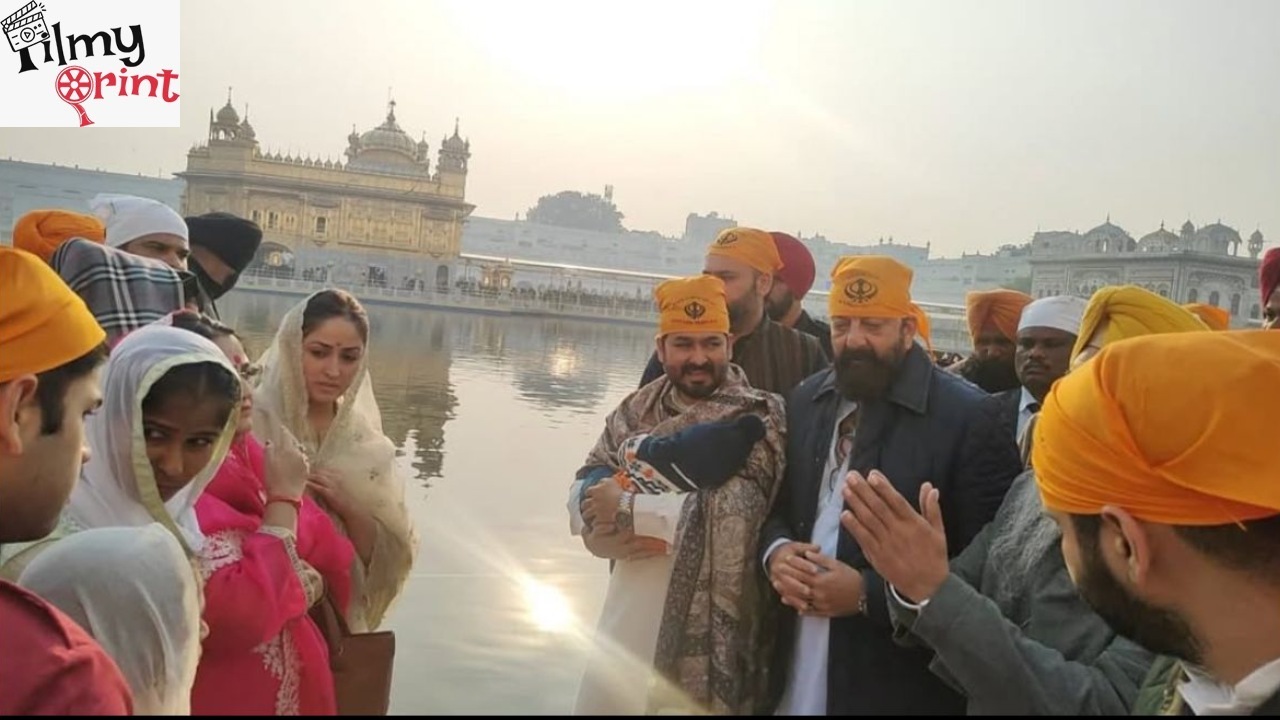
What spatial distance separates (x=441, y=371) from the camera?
12.5 metres

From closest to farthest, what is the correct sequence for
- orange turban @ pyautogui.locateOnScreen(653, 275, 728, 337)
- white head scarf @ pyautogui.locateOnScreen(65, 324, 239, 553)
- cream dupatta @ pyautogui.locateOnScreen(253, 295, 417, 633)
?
white head scarf @ pyautogui.locateOnScreen(65, 324, 239, 553) < cream dupatta @ pyautogui.locateOnScreen(253, 295, 417, 633) < orange turban @ pyautogui.locateOnScreen(653, 275, 728, 337)

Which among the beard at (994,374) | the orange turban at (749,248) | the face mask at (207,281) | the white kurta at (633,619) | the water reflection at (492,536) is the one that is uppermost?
the orange turban at (749,248)

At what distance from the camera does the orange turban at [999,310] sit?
357 cm

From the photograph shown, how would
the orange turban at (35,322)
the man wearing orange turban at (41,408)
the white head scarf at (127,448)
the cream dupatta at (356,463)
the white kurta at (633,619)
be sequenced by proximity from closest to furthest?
the man wearing orange turban at (41,408) → the orange turban at (35,322) → the white head scarf at (127,448) → the white kurta at (633,619) → the cream dupatta at (356,463)

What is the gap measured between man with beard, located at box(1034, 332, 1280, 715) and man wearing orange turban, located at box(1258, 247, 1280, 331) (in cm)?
232

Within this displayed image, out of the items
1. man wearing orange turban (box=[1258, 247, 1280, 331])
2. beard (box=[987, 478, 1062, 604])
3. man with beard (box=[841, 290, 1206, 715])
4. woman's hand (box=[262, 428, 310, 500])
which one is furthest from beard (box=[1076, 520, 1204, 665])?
man wearing orange turban (box=[1258, 247, 1280, 331])

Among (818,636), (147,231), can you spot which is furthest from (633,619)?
(147,231)

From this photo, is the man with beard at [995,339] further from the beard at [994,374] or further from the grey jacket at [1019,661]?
the grey jacket at [1019,661]

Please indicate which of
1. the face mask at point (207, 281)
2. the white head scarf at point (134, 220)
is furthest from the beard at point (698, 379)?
the face mask at point (207, 281)

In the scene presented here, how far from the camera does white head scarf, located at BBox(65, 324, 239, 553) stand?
1436 millimetres

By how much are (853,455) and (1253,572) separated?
1.03m

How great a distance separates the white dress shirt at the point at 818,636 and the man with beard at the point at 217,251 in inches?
90.3

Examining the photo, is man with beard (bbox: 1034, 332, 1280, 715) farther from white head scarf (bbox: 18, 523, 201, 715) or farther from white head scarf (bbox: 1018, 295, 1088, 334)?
white head scarf (bbox: 1018, 295, 1088, 334)

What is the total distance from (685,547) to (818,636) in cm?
33
